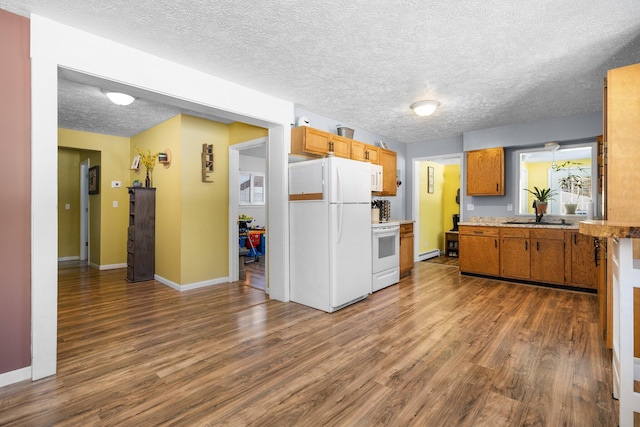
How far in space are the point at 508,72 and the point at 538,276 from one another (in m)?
3.01

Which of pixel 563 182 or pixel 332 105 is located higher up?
pixel 332 105

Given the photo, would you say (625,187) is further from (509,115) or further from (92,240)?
(92,240)

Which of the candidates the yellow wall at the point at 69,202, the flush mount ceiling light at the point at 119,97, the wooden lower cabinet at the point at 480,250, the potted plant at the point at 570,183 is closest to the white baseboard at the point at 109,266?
the yellow wall at the point at 69,202

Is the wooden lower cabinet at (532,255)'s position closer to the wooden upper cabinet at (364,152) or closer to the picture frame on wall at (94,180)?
the wooden upper cabinet at (364,152)

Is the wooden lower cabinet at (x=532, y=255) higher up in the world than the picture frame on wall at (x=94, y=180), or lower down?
lower down

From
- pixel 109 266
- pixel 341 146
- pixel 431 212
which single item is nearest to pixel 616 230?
pixel 341 146

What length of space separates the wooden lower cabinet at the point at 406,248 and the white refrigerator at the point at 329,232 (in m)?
1.22

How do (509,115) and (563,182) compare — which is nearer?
(509,115)

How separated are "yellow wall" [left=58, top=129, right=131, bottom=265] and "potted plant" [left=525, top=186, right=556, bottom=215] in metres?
7.38

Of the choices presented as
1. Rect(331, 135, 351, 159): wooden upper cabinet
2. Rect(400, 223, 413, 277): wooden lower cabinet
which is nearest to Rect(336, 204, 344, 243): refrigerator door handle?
Rect(331, 135, 351, 159): wooden upper cabinet

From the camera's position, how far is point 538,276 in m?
4.48

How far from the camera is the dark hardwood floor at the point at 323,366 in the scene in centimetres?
172

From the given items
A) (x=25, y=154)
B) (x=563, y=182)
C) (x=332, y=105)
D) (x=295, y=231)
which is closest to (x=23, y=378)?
(x=25, y=154)

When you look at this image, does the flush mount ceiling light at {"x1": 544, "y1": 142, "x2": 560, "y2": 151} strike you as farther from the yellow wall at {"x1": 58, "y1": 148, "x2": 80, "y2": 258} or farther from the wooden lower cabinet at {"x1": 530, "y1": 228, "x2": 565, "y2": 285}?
the yellow wall at {"x1": 58, "y1": 148, "x2": 80, "y2": 258}
